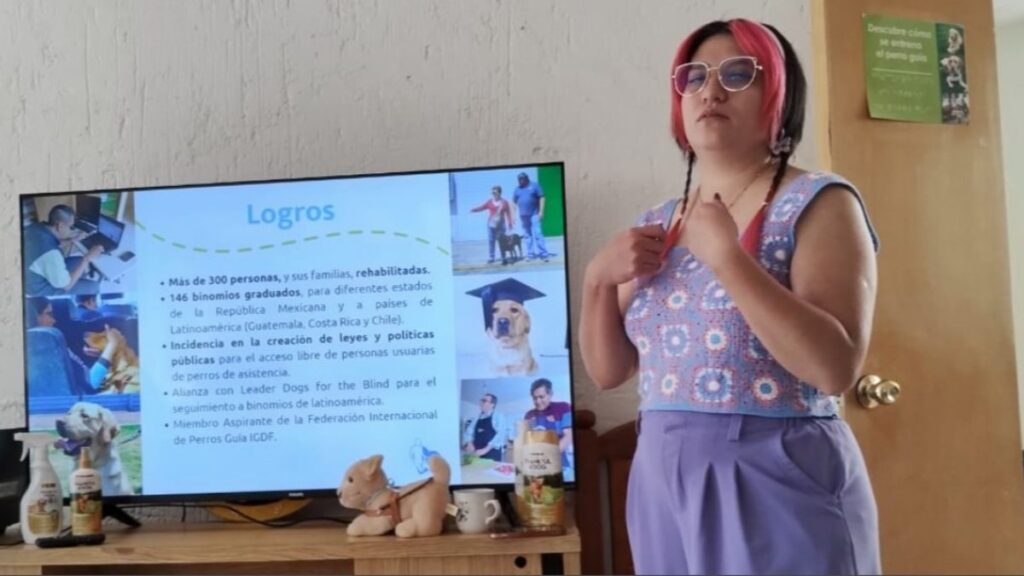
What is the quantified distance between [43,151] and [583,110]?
1198 millimetres

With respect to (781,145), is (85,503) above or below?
below

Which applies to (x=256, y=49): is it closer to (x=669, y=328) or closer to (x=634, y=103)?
(x=634, y=103)

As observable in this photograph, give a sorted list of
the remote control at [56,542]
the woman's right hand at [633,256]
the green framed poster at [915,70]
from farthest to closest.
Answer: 1. the green framed poster at [915,70]
2. the remote control at [56,542]
3. the woman's right hand at [633,256]

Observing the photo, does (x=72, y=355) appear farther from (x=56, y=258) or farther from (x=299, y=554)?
(x=299, y=554)

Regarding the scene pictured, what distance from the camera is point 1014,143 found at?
2824 mm

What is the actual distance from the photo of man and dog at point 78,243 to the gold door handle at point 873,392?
1491 mm

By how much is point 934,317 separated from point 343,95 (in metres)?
1.35

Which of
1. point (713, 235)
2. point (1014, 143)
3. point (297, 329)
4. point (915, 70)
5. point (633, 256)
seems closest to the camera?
point (713, 235)

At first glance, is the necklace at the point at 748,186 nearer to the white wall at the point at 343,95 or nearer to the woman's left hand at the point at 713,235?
the woman's left hand at the point at 713,235

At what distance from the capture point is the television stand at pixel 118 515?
212 centimetres

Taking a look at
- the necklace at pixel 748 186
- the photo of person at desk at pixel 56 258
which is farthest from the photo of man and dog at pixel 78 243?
the necklace at pixel 748 186

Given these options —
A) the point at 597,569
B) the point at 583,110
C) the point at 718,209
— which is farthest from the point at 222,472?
the point at 718,209

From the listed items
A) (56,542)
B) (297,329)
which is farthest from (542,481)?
(56,542)

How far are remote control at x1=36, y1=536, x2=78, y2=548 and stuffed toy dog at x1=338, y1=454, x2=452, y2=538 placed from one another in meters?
0.52
